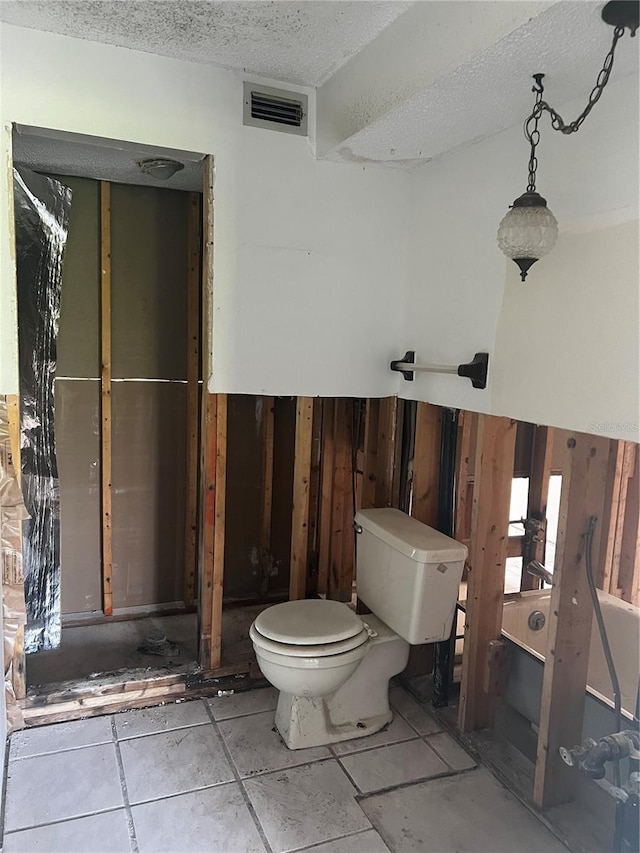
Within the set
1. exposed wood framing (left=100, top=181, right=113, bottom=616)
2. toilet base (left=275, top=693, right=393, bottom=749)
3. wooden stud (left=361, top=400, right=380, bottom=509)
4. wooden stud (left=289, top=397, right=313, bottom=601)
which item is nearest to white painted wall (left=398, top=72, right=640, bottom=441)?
wooden stud (left=361, top=400, right=380, bottom=509)

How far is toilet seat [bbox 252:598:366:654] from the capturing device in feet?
7.17

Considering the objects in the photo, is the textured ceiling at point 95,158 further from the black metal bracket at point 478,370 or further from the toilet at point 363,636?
the toilet at point 363,636

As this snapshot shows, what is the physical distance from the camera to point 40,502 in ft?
8.83

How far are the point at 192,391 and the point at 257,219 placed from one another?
41.0 inches

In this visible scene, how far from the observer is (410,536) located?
235 centimetres

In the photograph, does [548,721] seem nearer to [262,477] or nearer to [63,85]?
[262,477]

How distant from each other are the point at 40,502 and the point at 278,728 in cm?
134

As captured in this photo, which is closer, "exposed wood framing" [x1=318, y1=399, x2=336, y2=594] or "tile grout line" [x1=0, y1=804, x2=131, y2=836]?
"tile grout line" [x1=0, y1=804, x2=131, y2=836]

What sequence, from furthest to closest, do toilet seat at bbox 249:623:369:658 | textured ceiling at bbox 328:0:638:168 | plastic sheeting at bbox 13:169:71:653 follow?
plastic sheeting at bbox 13:169:71:653, toilet seat at bbox 249:623:369:658, textured ceiling at bbox 328:0:638:168

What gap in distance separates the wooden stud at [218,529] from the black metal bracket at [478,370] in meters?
0.92

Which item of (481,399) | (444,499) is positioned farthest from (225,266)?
(444,499)

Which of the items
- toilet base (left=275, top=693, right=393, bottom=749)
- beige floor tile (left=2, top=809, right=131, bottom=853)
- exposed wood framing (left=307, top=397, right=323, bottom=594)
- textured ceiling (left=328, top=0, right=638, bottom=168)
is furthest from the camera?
exposed wood framing (left=307, top=397, right=323, bottom=594)

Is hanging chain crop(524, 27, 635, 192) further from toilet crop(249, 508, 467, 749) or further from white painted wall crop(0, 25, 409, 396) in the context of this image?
toilet crop(249, 508, 467, 749)

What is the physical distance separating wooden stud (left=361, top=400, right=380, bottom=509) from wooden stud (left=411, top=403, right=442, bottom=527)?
0.30 metres
